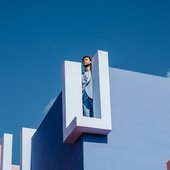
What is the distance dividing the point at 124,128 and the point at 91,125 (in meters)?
0.82

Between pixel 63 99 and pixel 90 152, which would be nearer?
pixel 90 152

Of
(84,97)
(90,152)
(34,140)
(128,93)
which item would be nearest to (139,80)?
(128,93)

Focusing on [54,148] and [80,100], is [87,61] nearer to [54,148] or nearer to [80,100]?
[80,100]

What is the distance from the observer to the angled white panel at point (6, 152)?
15836mm

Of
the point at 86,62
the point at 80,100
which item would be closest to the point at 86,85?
the point at 80,100

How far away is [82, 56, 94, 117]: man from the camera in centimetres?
1218

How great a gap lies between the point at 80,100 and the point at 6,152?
15.0 feet

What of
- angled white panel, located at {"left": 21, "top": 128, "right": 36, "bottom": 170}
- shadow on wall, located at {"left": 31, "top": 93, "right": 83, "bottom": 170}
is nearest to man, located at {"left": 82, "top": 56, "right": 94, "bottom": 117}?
shadow on wall, located at {"left": 31, "top": 93, "right": 83, "bottom": 170}

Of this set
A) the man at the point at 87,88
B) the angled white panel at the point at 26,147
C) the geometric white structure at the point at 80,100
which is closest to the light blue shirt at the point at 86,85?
the man at the point at 87,88

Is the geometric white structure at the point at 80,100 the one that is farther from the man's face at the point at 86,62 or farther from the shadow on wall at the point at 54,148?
the shadow on wall at the point at 54,148

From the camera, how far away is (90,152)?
1136 centimetres

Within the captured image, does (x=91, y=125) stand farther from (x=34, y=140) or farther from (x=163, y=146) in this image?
(x=34, y=140)

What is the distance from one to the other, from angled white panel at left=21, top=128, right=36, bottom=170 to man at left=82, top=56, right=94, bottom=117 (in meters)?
3.85

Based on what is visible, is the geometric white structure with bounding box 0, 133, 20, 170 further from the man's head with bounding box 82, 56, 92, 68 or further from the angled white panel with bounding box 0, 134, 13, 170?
the man's head with bounding box 82, 56, 92, 68
